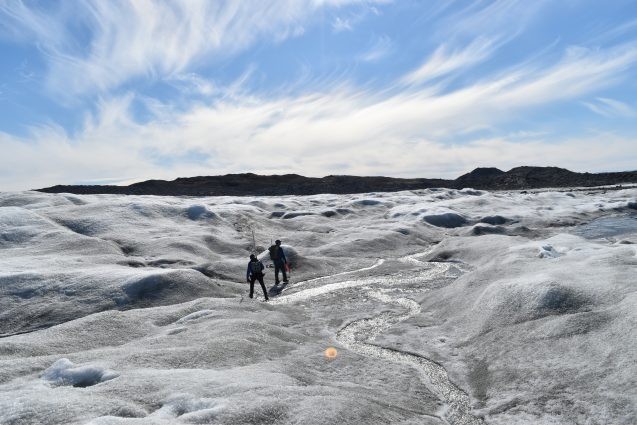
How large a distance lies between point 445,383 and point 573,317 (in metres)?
3.45

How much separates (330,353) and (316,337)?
196cm

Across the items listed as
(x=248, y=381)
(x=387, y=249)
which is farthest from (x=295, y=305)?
(x=387, y=249)

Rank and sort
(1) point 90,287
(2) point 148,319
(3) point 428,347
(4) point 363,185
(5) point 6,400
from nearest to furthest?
1. (5) point 6,400
2. (3) point 428,347
3. (2) point 148,319
4. (1) point 90,287
5. (4) point 363,185

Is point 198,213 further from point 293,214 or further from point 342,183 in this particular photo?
point 342,183

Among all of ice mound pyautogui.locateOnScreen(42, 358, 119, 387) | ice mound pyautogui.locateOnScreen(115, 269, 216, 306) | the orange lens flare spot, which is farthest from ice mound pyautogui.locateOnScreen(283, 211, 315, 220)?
ice mound pyautogui.locateOnScreen(42, 358, 119, 387)

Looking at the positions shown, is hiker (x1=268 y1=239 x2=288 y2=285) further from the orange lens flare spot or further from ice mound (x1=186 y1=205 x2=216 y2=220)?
ice mound (x1=186 y1=205 x2=216 y2=220)

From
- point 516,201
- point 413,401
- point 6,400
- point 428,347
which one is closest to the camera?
point 6,400

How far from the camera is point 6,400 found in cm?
680

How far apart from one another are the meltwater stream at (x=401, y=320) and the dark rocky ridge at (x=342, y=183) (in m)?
84.3

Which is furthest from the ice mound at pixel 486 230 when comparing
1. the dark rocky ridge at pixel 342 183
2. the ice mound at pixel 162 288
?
the dark rocky ridge at pixel 342 183

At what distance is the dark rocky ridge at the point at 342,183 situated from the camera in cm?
10656

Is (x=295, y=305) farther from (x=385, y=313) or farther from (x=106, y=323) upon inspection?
(x=106, y=323)

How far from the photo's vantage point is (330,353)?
1152 centimetres

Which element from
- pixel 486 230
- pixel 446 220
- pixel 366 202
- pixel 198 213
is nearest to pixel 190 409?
pixel 198 213
